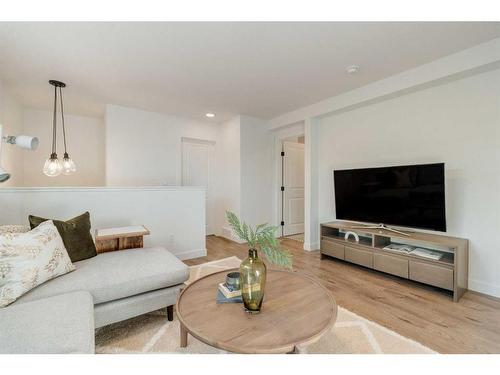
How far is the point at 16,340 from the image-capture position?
0.97 metres

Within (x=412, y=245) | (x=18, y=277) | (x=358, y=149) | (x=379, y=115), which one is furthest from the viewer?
(x=358, y=149)

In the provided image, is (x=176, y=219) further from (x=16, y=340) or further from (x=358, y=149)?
(x=358, y=149)

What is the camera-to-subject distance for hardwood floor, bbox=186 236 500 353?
1.56 m

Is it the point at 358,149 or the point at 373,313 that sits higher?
the point at 358,149

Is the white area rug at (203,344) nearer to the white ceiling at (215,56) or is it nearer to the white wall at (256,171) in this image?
the white ceiling at (215,56)

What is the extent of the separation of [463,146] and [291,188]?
2.87 m

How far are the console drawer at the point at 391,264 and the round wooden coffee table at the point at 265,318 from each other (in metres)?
1.50

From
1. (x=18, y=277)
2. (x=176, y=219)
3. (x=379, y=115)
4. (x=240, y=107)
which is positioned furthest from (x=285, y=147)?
(x=18, y=277)

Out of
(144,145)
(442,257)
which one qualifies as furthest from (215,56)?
(442,257)

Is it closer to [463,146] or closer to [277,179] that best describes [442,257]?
[463,146]

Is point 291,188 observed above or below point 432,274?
above

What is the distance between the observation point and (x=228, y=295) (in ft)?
4.39

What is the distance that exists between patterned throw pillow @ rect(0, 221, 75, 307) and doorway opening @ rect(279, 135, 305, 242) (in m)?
3.71

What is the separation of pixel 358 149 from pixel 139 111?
146 inches
